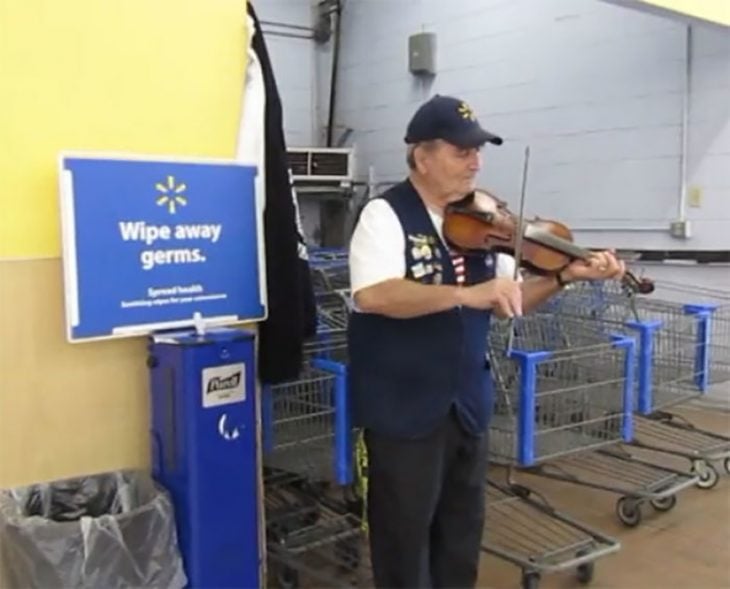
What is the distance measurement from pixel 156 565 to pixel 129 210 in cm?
93

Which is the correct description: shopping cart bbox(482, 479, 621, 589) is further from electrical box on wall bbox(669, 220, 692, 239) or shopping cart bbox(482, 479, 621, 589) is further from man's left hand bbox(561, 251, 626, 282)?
electrical box on wall bbox(669, 220, 692, 239)

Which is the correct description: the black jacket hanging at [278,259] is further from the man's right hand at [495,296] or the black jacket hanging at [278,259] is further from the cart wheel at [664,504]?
the cart wheel at [664,504]

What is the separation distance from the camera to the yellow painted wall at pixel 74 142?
7.23 feet

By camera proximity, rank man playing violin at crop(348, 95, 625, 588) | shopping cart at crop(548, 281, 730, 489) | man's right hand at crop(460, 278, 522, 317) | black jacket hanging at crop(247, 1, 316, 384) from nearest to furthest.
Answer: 1. man's right hand at crop(460, 278, 522, 317)
2. man playing violin at crop(348, 95, 625, 588)
3. black jacket hanging at crop(247, 1, 316, 384)
4. shopping cart at crop(548, 281, 730, 489)

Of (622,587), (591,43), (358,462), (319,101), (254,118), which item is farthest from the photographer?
(319,101)

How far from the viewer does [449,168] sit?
225cm

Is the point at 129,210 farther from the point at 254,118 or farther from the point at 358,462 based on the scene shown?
the point at 358,462

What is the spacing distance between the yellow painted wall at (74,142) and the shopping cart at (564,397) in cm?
123

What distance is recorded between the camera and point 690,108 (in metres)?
5.56

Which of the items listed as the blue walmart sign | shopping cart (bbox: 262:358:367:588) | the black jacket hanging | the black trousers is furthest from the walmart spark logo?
the black trousers

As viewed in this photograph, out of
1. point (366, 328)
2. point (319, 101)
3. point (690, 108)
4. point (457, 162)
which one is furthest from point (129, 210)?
point (319, 101)

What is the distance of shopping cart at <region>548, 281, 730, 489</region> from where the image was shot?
363 cm

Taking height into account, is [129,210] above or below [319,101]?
below

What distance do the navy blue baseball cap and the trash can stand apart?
3.87ft
